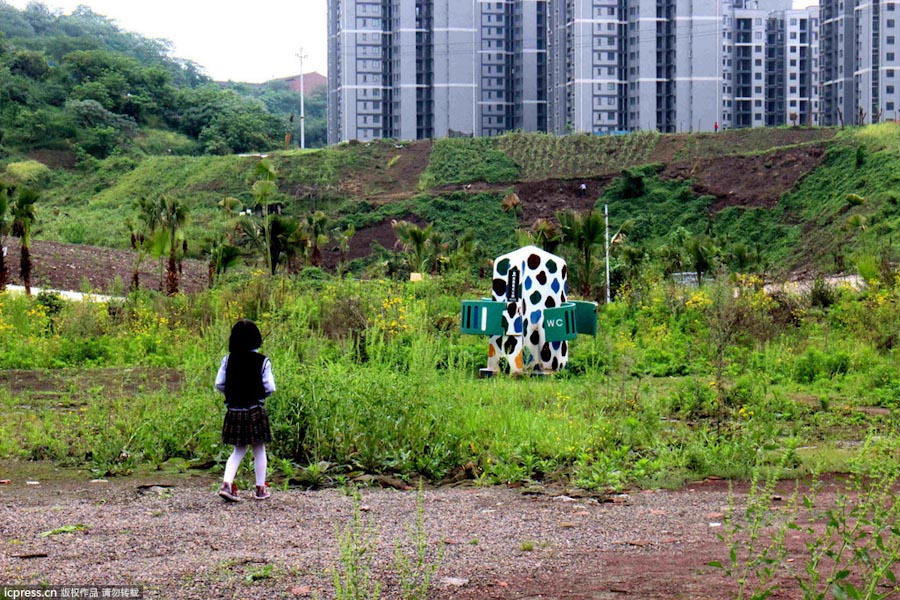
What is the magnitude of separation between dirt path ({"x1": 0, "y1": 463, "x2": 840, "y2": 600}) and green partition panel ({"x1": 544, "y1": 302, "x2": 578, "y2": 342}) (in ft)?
21.1

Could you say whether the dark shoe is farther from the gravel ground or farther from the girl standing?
the girl standing

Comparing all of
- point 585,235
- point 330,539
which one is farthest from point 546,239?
point 330,539

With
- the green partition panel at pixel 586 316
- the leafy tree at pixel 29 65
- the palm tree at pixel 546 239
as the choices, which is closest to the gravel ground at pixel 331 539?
the green partition panel at pixel 586 316

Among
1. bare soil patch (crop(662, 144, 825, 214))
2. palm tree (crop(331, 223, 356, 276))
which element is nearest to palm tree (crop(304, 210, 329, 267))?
palm tree (crop(331, 223, 356, 276))

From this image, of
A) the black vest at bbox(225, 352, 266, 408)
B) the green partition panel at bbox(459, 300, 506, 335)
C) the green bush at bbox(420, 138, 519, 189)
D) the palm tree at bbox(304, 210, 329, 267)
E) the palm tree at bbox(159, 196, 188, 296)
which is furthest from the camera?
the green bush at bbox(420, 138, 519, 189)

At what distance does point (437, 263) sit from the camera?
2811 cm

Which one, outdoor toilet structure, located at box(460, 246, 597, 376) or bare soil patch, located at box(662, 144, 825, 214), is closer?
outdoor toilet structure, located at box(460, 246, 597, 376)

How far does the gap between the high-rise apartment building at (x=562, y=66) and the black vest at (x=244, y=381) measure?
60035 millimetres

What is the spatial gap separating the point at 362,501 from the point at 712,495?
2.26 meters

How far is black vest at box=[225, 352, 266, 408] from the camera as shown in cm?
720

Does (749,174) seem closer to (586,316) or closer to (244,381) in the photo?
(586,316)

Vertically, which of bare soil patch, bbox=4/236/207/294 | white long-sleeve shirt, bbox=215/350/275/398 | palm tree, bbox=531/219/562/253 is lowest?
white long-sleeve shirt, bbox=215/350/275/398

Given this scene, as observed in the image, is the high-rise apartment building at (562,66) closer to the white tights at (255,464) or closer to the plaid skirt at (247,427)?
the plaid skirt at (247,427)

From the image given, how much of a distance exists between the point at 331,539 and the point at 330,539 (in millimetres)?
10
